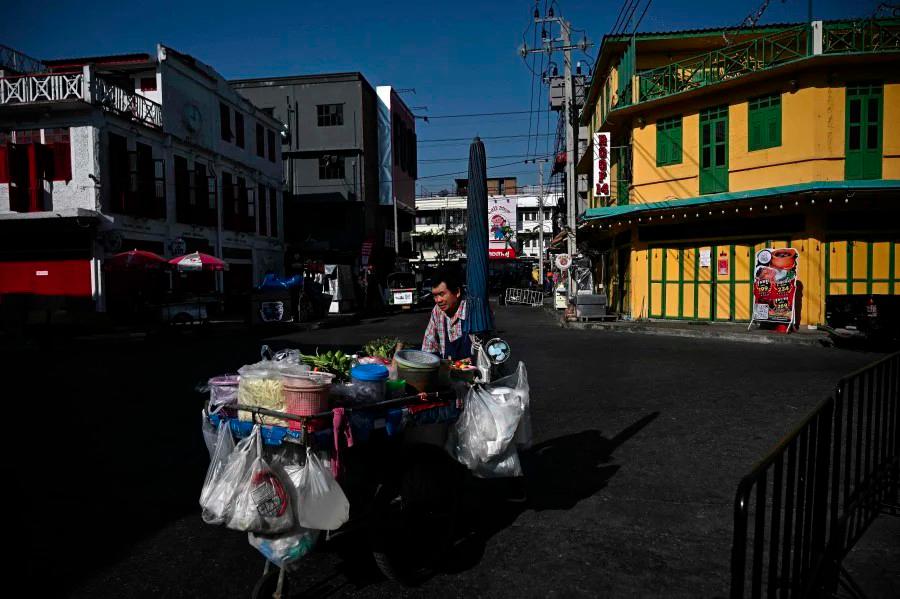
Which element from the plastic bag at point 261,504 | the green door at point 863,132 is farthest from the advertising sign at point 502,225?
the plastic bag at point 261,504

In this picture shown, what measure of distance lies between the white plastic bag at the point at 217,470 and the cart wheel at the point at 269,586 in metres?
0.42

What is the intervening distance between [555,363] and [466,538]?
26.8 ft

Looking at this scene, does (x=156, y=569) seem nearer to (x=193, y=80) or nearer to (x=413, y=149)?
(x=193, y=80)

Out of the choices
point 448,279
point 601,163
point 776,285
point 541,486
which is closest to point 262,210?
point 601,163

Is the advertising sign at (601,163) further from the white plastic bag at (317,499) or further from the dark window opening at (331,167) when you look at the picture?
the dark window opening at (331,167)

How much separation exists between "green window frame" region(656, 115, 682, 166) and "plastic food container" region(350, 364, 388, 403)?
1990cm

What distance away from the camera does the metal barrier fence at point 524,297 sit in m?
37.1

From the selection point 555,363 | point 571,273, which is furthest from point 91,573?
point 571,273

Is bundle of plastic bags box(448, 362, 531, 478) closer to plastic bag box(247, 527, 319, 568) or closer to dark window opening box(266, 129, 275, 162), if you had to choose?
plastic bag box(247, 527, 319, 568)

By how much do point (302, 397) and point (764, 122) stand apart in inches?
776

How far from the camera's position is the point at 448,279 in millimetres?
5027

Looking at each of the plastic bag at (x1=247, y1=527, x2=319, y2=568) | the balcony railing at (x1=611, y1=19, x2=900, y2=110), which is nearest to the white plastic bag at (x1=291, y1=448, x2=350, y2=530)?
the plastic bag at (x1=247, y1=527, x2=319, y2=568)

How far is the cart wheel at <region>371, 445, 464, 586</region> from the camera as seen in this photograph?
3.34 m

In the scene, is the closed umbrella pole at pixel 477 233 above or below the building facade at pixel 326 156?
below
